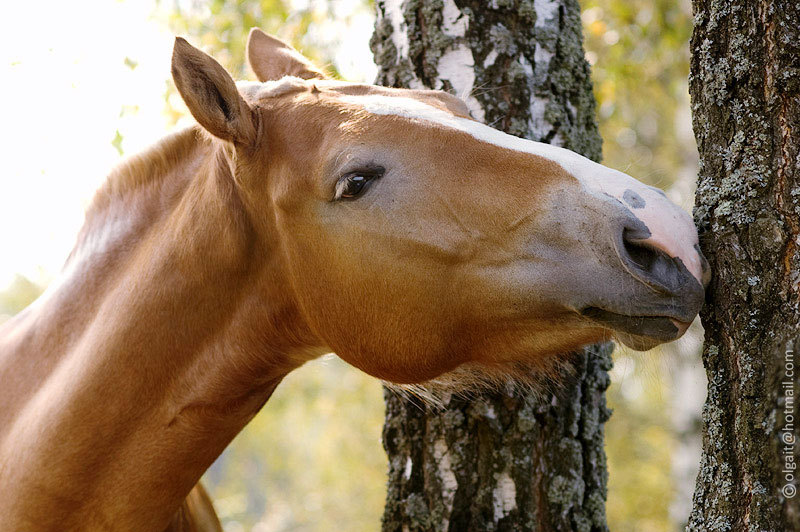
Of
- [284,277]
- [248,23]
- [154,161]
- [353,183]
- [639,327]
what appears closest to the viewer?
[639,327]

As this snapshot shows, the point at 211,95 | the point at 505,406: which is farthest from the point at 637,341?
the point at 211,95

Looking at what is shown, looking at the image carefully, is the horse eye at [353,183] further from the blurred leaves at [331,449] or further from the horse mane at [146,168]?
the blurred leaves at [331,449]

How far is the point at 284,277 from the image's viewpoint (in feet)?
8.13

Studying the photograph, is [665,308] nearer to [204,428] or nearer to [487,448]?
[487,448]

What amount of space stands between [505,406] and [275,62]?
5.42 ft

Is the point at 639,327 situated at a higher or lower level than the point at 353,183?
lower

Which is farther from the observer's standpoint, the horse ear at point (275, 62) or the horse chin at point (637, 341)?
the horse ear at point (275, 62)

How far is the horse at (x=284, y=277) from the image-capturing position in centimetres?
206

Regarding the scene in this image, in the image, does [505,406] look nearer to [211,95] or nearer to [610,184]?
[610,184]

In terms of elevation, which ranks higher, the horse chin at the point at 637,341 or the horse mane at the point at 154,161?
the horse mane at the point at 154,161

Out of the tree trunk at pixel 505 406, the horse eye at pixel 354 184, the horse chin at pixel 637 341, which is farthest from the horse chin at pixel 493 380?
the horse eye at pixel 354 184

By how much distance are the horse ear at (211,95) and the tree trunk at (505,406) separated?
99 cm

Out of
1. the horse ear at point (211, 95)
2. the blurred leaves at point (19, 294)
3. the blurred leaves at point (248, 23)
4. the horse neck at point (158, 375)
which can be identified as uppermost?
the blurred leaves at point (19, 294)

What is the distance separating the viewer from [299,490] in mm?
30734
